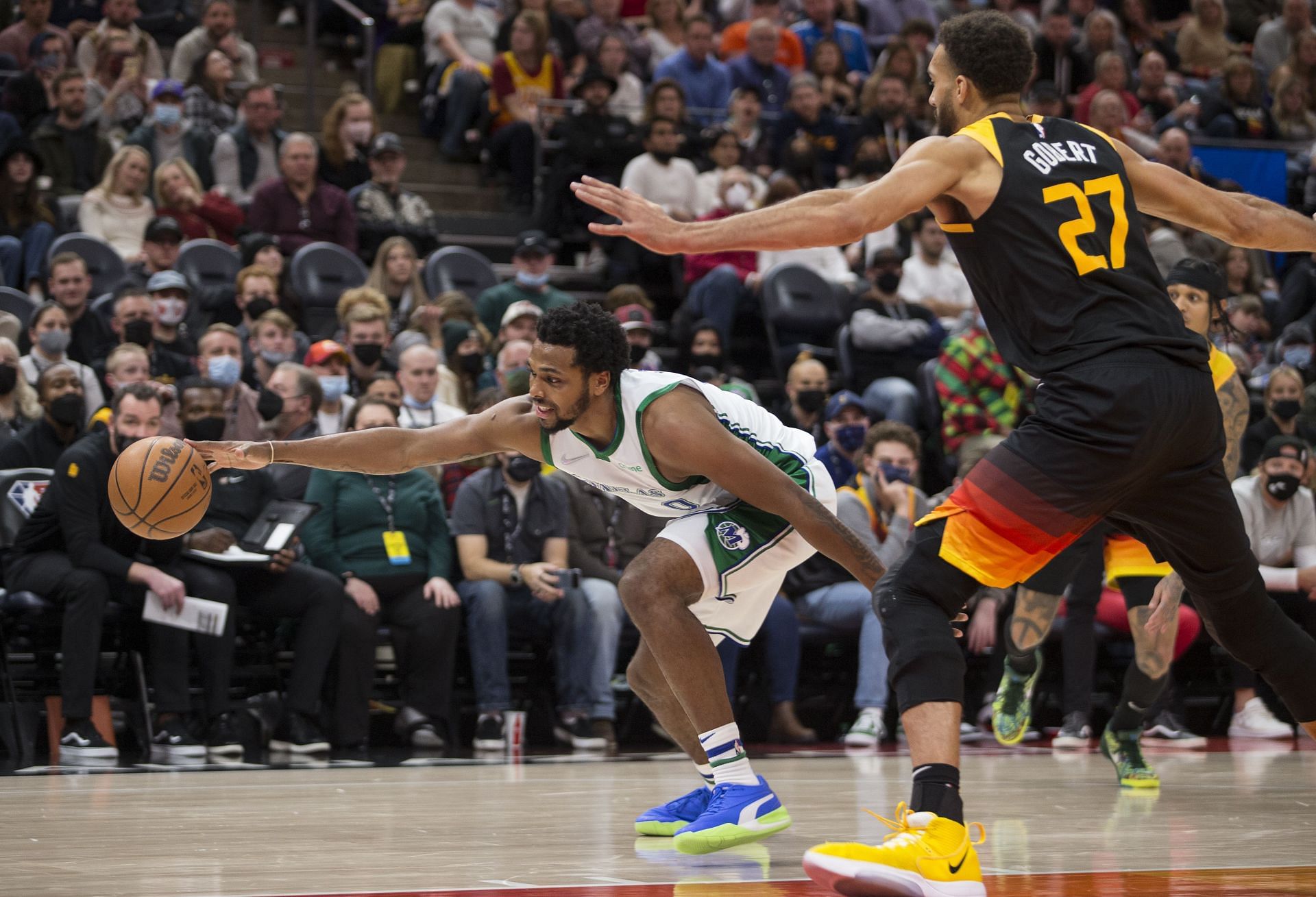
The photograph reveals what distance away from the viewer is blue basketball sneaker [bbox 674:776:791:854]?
14.4ft

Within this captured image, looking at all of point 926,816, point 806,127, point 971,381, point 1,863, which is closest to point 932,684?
point 926,816

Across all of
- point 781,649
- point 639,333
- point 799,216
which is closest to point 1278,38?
point 639,333

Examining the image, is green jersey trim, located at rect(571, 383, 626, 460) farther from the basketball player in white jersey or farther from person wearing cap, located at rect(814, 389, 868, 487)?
person wearing cap, located at rect(814, 389, 868, 487)

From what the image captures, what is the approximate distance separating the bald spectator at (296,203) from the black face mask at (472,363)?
192 cm

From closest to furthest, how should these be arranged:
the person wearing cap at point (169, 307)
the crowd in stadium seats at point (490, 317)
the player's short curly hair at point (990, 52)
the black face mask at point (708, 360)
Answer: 1. the player's short curly hair at point (990, 52)
2. the crowd in stadium seats at point (490, 317)
3. the person wearing cap at point (169, 307)
4. the black face mask at point (708, 360)

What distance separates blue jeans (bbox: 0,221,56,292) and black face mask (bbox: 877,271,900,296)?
5467mm

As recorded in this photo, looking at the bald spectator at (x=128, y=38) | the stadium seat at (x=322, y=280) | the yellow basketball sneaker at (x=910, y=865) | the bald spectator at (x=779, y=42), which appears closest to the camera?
the yellow basketball sneaker at (x=910, y=865)

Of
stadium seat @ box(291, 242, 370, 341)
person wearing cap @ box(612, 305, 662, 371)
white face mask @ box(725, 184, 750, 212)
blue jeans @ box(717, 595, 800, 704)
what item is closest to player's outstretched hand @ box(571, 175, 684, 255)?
blue jeans @ box(717, 595, 800, 704)

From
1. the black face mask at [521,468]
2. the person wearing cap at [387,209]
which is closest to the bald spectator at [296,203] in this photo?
the person wearing cap at [387,209]

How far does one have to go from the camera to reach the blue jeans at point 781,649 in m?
8.47

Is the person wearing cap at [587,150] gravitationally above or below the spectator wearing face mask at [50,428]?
above

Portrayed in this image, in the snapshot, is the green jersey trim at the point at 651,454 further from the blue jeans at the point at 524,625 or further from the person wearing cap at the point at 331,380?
the person wearing cap at the point at 331,380

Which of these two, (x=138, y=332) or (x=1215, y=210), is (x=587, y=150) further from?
(x=1215, y=210)

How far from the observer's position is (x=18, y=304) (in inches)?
364
